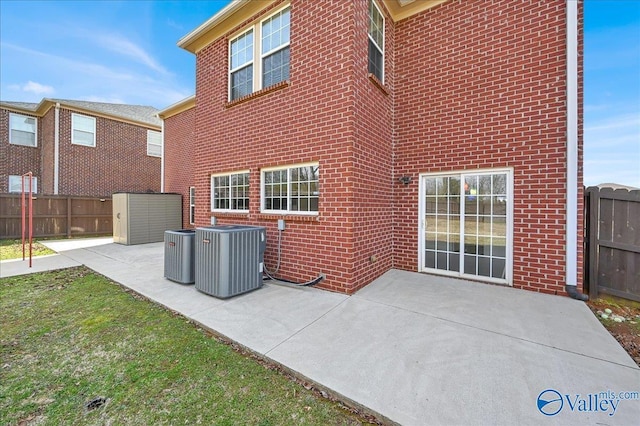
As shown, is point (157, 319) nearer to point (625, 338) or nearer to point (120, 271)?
point (120, 271)

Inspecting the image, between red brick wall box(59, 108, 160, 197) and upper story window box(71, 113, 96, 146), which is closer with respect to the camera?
red brick wall box(59, 108, 160, 197)

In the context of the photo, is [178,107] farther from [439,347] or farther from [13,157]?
[439,347]

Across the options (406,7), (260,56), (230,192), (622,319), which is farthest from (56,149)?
(622,319)

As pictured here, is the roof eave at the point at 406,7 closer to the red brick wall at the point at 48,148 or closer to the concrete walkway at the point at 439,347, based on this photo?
the concrete walkway at the point at 439,347

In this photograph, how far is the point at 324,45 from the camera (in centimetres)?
480

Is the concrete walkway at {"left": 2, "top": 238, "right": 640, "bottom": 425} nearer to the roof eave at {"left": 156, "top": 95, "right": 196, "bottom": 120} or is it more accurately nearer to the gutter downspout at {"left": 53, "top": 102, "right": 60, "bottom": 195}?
the roof eave at {"left": 156, "top": 95, "right": 196, "bottom": 120}

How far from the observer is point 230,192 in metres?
6.62

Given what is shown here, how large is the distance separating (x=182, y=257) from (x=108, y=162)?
15056 millimetres

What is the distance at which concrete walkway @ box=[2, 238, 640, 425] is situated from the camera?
205 cm

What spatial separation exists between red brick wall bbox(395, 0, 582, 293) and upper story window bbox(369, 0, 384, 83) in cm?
60

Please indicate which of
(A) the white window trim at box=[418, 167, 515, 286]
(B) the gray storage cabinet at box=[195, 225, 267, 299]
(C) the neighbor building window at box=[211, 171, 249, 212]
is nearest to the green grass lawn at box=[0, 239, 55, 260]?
(C) the neighbor building window at box=[211, 171, 249, 212]

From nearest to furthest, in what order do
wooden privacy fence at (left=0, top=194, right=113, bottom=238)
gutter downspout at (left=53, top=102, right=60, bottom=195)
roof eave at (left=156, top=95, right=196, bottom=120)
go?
1. roof eave at (left=156, top=95, right=196, bottom=120)
2. wooden privacy fence at (left=0, top=194, right=113, bottom=238)
3. gutter downspout at (left=53, top=102, right=60, bottom=195)

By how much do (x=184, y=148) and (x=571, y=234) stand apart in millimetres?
13064

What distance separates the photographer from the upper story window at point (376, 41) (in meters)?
5.31
